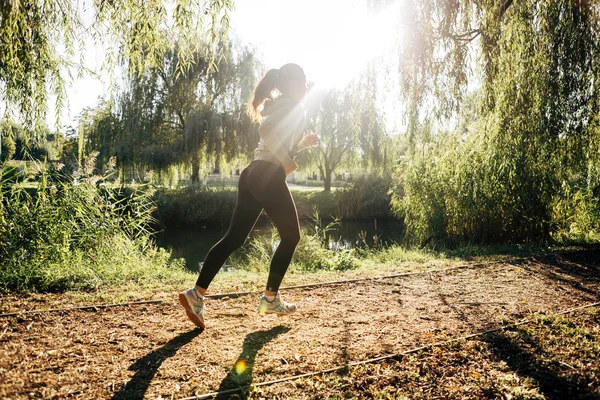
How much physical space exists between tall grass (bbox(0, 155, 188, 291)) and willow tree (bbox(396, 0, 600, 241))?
140 inches

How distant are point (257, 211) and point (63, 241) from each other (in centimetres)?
268

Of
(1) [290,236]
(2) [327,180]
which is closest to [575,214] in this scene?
(1) [290,236]

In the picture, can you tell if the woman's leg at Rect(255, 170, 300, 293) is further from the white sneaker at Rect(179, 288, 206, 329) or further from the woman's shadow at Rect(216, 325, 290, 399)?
the white sneaker at Rect(179, 288, 206, 329)

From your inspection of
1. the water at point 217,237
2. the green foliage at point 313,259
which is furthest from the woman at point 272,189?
the water at point 217,237

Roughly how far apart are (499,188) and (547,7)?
291cm

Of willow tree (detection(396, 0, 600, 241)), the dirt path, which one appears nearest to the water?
willow tree (detection(396, 0, 600, 241))

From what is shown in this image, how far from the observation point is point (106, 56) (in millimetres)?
2863

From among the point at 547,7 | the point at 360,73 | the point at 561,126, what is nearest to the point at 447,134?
the point at 561,126

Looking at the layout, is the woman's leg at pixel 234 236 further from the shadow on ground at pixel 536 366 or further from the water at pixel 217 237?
the water at pixel 217 237

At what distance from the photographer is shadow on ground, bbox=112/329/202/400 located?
1.74 metres

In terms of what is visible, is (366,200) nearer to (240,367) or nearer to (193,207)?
(193,207)

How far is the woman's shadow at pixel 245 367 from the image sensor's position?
1.76 metres

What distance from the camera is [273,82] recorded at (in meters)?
2.78

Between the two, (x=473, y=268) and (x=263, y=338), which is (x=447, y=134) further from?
(x=263, y=338)
